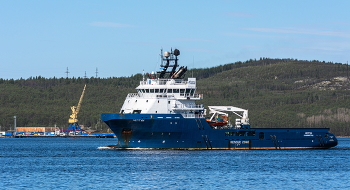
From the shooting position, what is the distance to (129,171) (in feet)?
169

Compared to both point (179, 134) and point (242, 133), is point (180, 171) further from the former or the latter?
point (242, 133)

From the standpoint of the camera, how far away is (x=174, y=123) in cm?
6781

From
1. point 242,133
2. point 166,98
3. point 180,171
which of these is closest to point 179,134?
point 166,98

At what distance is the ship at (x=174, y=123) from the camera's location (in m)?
67.6

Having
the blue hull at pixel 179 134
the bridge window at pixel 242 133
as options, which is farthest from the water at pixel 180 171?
the bridge window at pixel 242 133

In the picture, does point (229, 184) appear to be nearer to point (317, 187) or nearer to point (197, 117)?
point (317, 187)

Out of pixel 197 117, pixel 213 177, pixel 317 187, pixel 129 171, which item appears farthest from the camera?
pixel 197 117

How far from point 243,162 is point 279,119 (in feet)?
432

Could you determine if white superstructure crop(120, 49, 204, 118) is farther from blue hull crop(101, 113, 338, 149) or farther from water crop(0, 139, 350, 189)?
water crop(0, 139, 350, 189)

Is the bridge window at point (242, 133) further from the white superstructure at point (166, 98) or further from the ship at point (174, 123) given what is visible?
the white superstructure at point (166, 98)

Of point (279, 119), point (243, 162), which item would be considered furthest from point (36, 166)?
point (279, 119)

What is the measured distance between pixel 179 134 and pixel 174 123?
1.47 m

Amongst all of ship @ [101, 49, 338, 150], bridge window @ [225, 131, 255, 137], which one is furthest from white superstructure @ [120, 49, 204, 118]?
bridge window @ [225, 131, 255, 137]

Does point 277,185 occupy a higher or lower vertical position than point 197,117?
lower
